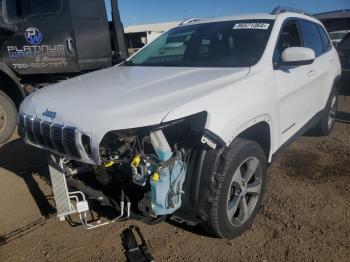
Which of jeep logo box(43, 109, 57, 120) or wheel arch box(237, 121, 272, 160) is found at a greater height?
jeep logo box(43, 109, 57, 120)

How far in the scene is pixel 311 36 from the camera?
15.6ft

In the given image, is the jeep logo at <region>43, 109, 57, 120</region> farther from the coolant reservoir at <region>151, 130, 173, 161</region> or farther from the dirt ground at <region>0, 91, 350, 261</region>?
the dirt ground at <region>0, 91, 350, 261</region>

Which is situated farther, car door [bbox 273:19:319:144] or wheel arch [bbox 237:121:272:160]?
car door [bbox 273:19:319:144]

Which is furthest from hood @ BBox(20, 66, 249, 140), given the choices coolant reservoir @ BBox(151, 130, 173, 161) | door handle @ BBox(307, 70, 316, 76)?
door handle @ BBox(307, 70, 316, 76)

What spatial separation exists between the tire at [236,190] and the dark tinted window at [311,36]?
207cm

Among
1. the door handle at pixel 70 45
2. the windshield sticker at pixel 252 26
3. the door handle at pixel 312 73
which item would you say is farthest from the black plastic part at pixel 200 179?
the door handle at pixel 70 45

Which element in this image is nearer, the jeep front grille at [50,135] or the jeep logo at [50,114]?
the jeep front grille at [50,135]

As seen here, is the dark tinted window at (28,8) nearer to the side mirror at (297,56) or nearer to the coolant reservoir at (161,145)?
the side mirror at (297,56)

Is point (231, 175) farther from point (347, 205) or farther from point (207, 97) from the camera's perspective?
point (347, 205)

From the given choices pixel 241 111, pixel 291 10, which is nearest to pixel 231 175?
pixel 241 111

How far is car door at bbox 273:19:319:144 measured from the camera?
3.50 meters

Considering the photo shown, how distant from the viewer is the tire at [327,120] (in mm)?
5326

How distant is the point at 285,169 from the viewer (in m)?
4.62

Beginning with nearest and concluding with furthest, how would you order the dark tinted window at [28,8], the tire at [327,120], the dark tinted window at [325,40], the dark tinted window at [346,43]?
the dark tinted window at [325,40]
the tire at [327,120]
the dark tinted window at [28,8]
the dark tinted window at [346,43]
